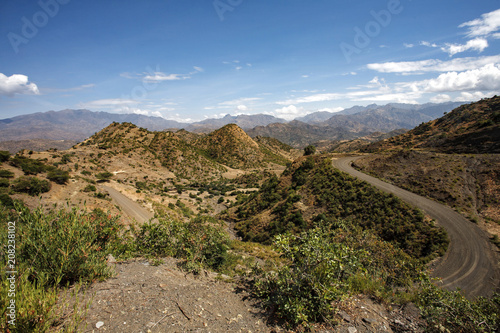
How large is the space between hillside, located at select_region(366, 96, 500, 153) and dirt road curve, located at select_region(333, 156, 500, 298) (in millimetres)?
32598

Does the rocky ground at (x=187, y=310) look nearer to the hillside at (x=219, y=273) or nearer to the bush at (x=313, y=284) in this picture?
the hillside at (x=219, y=273)

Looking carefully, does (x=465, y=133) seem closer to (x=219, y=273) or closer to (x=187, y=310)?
(x=219, y=273)

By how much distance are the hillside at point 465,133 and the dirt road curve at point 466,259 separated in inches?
1283

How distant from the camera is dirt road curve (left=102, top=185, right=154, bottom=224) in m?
24.2

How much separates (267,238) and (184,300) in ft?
63.7

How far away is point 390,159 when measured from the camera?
3569 cm

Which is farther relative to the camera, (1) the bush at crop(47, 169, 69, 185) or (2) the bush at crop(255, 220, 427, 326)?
(1) the bush at crop(47, 169, 69, 185)

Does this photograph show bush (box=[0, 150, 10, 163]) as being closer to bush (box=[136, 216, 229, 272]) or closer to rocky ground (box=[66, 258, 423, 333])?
bush (box=[136, 216, 229, 272])

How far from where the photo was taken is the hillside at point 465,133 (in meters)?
43.0

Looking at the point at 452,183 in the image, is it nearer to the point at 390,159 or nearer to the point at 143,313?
the point at 390,159

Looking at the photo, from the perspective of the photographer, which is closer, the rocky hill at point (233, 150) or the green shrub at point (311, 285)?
the green shrub at point (311, 285)
